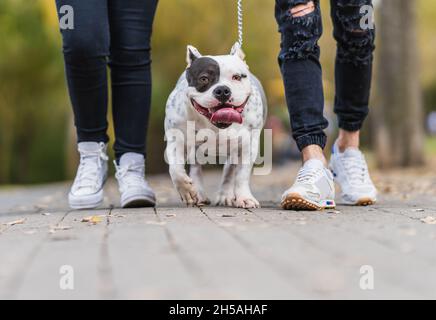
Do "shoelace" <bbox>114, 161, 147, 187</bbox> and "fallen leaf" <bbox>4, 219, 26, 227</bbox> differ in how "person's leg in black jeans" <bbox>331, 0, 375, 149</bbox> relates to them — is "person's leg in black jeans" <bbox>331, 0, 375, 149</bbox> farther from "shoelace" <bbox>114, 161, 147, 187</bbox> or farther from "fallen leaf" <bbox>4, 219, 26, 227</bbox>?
"fallen leaf" <bbox>4, 219, 26, 227</bbox>

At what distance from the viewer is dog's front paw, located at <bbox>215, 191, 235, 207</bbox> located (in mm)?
4285

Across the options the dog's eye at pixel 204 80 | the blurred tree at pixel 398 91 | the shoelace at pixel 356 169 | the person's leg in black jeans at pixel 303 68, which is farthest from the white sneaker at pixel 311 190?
the blurred tree at pixel 398 91

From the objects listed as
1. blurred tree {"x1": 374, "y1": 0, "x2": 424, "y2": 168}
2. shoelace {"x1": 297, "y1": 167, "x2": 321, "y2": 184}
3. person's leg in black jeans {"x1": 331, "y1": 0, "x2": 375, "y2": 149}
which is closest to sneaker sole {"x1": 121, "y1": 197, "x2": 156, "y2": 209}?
shoelace {"x1": 297, "y1": 167, "x2": 321, "y2": 184}

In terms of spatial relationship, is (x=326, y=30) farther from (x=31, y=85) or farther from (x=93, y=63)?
(x=93, y=63)

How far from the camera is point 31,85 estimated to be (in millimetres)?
20734

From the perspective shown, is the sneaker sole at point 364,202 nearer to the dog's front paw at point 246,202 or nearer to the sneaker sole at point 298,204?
the sneaker sole at point 298,204

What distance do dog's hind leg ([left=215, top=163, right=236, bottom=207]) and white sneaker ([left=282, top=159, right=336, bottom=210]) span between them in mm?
592

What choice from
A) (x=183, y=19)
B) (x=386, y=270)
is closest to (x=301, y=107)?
(x=386, y=270)

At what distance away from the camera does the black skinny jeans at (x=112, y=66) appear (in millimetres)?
4016

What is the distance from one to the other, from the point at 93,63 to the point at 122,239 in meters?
1.58

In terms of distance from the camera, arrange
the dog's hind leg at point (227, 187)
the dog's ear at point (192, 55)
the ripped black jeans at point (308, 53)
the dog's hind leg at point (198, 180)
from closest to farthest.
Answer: the ripped black jeans at point (308, 53)
the dog's ear at point (192, 55)
the dog's hind leg at point (227, 187)
the dog's hind leg at point (198, 180)

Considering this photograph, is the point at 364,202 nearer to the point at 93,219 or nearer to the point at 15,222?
the point at 93,219

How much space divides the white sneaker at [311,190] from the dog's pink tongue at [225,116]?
436 millimetres

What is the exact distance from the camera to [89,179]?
426 cm
